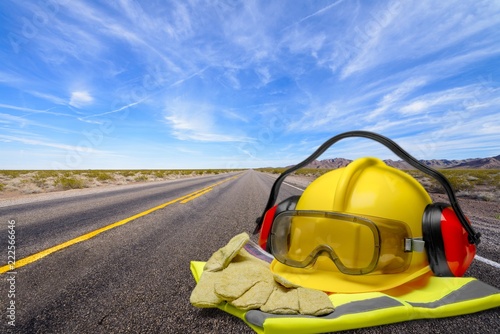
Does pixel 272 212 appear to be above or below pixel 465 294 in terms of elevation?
above

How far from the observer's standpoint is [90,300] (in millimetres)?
1607

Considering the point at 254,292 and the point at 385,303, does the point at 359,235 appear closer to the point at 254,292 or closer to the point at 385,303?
the point at 385,303

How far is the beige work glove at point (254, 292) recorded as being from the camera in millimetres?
1404

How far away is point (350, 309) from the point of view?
4.58 ft

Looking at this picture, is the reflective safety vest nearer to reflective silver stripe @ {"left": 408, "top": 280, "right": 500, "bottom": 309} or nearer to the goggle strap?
reflective silver stripe @ {"left": 408, "top": 280, "right": 500, "bottom": 309}

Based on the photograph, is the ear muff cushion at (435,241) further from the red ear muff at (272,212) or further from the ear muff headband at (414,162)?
the red ear muff at (272,212)

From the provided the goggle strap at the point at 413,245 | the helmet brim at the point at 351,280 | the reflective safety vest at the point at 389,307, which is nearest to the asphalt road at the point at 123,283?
the reflective safety vest at the point at 389,307

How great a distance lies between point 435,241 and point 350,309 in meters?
0.95

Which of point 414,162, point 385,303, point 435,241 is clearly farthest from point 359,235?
point 414,162

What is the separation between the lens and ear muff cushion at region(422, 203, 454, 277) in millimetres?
1757

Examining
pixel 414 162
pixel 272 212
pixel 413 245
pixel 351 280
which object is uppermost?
pixel 414 162

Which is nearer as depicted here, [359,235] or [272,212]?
[359,235]

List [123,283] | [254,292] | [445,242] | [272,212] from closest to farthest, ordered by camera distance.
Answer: [254,292], [445,242], [123,283], [272,212]

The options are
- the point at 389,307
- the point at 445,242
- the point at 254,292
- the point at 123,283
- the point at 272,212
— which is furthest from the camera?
the point at 272,212
